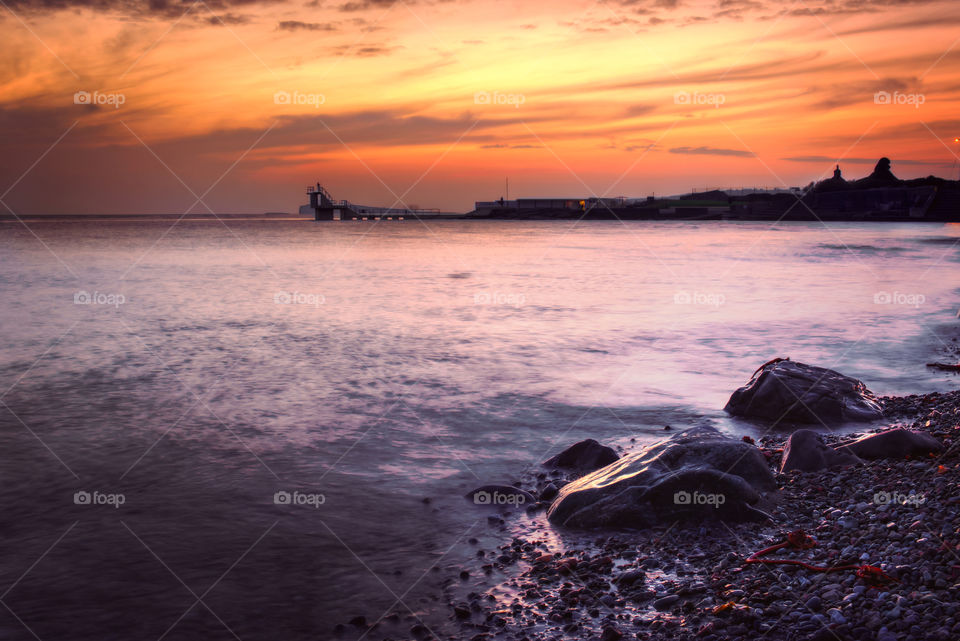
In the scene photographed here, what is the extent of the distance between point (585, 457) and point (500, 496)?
1.42m

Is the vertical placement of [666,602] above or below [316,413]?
above

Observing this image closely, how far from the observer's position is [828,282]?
35.0 m

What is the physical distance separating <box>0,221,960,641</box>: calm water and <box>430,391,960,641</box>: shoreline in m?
0.70

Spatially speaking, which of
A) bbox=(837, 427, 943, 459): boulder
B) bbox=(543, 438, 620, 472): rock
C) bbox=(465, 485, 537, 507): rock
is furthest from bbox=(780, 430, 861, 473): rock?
bbox=(465, 485, 537, 507): rock

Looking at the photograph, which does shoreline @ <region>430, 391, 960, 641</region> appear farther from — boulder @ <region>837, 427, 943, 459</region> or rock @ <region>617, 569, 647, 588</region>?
boulder @ <region>837, 427, 943, 459</region>

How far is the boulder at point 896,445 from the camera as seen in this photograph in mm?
7546

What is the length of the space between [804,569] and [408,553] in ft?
11.5

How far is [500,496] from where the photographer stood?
7.86 meters

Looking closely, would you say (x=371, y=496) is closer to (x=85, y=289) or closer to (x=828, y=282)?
(x=85, y=289)

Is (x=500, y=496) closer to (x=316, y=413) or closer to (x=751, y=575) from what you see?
(x=751, y=575)

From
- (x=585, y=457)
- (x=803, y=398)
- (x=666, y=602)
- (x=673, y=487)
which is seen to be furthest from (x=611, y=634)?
(x=803, y=398)

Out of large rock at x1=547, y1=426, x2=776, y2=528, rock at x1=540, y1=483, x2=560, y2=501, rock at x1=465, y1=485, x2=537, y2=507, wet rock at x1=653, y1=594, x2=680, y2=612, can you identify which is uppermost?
large rock at x1=547, y1=426, x2=776, y2=528

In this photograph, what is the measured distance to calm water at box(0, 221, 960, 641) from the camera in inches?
247

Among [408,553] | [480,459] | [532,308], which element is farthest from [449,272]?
[408,553]
